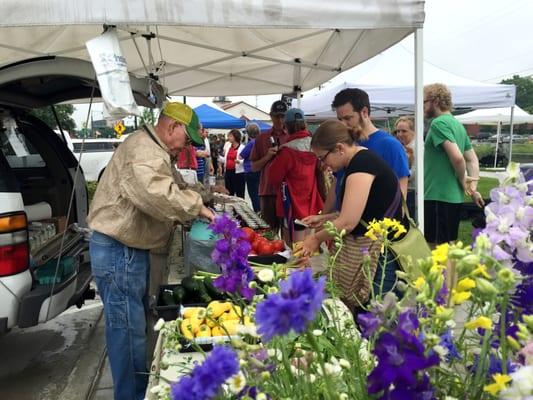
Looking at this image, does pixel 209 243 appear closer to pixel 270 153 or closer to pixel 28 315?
pixel 28 315

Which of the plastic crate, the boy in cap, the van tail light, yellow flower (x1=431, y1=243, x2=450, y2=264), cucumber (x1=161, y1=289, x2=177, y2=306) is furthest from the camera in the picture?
the boy in cap

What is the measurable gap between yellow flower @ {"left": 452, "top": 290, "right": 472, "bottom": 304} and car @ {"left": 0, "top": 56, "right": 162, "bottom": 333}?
2.38m

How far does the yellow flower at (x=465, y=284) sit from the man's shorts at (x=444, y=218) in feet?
13.3

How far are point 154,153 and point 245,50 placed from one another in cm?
348

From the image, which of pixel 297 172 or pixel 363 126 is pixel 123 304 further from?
pixel 297 172

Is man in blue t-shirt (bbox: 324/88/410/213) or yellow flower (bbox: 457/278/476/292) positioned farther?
man in blue t-shirt (bbox: 324/88/410/213)

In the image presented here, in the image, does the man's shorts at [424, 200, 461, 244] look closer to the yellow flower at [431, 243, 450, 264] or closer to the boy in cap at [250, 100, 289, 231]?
the boy in cap at [250, 100, 289, 231]

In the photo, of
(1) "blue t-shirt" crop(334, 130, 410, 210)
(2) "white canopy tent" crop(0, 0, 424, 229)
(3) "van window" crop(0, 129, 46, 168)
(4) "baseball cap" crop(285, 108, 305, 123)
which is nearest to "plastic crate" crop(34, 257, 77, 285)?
(3) "van window" crop(0, 129, 46, 168)

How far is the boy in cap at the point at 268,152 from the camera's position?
5594 mm

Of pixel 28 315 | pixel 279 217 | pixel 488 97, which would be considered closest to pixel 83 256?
pixel 28 315

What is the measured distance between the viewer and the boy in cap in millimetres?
5594

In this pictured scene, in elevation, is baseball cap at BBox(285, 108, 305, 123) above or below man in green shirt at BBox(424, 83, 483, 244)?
above

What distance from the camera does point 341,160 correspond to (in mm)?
2555

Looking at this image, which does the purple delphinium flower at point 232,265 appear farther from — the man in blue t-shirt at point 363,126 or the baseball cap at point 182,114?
the man in blue t-shirt at point 363,126
